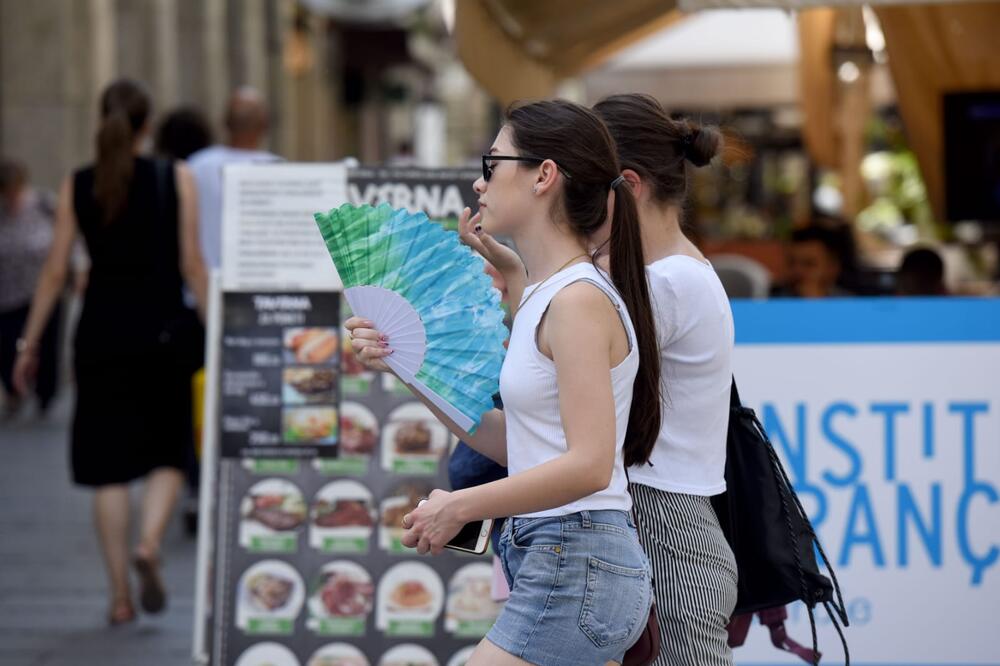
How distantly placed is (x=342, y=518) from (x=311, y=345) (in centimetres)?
55

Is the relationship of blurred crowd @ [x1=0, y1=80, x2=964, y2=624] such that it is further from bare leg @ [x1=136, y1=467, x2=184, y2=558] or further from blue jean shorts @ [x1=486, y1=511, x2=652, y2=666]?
blue jean shorts @ [x1=486, y1=511, x2=652, y2=666]

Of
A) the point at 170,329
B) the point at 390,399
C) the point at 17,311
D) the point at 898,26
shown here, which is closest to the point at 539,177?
the point at 390,399

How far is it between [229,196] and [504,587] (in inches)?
70.1

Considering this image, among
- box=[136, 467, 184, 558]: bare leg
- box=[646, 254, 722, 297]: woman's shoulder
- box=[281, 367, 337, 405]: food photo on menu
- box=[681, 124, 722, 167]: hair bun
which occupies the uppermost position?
box=[681, 124, 722, 167]: hair bun

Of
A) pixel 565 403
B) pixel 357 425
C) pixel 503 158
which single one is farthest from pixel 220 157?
pixel 565 403

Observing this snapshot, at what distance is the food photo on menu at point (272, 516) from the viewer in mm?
4934

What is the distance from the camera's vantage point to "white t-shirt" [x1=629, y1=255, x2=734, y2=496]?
3119mm

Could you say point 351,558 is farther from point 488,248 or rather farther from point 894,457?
point 488,248

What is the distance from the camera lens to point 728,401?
3.19m

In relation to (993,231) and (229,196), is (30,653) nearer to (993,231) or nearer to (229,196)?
(229,196)

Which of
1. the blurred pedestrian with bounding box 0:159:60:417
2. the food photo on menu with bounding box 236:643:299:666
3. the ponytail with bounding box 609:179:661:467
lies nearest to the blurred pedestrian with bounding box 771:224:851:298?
the food photo on menu with bounding box 236:643:299:666

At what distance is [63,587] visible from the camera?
698cm

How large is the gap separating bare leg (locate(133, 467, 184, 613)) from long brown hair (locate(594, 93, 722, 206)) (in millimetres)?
3463

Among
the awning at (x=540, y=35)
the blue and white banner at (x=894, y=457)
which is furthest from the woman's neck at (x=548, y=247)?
the awning at (x=540, y=35)
